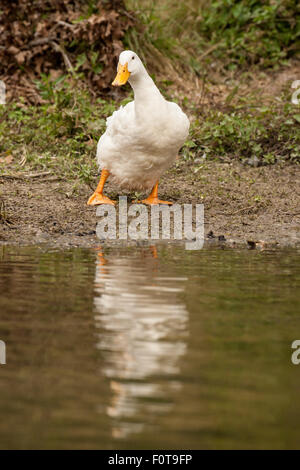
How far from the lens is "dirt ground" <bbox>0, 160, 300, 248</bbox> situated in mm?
7277

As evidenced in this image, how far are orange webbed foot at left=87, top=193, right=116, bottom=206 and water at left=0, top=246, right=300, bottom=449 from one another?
240 centimetres

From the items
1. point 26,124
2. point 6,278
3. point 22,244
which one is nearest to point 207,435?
point 6,278

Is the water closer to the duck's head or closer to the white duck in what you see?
the white duck

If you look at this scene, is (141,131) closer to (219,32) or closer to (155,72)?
(155,72)

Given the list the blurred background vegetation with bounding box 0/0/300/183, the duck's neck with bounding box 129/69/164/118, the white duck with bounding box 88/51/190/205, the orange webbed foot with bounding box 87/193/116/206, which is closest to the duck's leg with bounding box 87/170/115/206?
the orange webbed foot with bounding box 87/193/116/206

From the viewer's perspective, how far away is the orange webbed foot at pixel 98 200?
8156 mm

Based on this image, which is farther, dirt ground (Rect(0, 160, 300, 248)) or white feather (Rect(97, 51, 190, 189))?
white feather (Rect(97, 51, 190, 189))

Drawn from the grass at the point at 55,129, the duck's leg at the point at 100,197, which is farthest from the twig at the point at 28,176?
the duck's leg at the point at 100,197

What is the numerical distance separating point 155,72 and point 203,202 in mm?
4339

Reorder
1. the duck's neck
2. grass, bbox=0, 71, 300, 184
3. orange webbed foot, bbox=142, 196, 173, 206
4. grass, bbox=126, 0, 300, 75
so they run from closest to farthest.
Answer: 1. the duck's neck
2. orange webbed foot, bbox=142, 196, 173, 206
3. grass, bbox=0, 71, 300, 184
4. grass, bbox=126, 0, 300, 75

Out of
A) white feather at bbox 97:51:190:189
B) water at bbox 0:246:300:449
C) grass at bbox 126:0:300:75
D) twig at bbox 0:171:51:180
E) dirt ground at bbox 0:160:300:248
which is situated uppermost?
grass at bbox 126:0:300:75

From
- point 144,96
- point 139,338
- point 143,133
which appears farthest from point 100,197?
point 139,338

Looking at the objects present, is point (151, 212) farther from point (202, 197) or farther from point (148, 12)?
point (148, 12)

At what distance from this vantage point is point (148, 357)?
11.7ft
